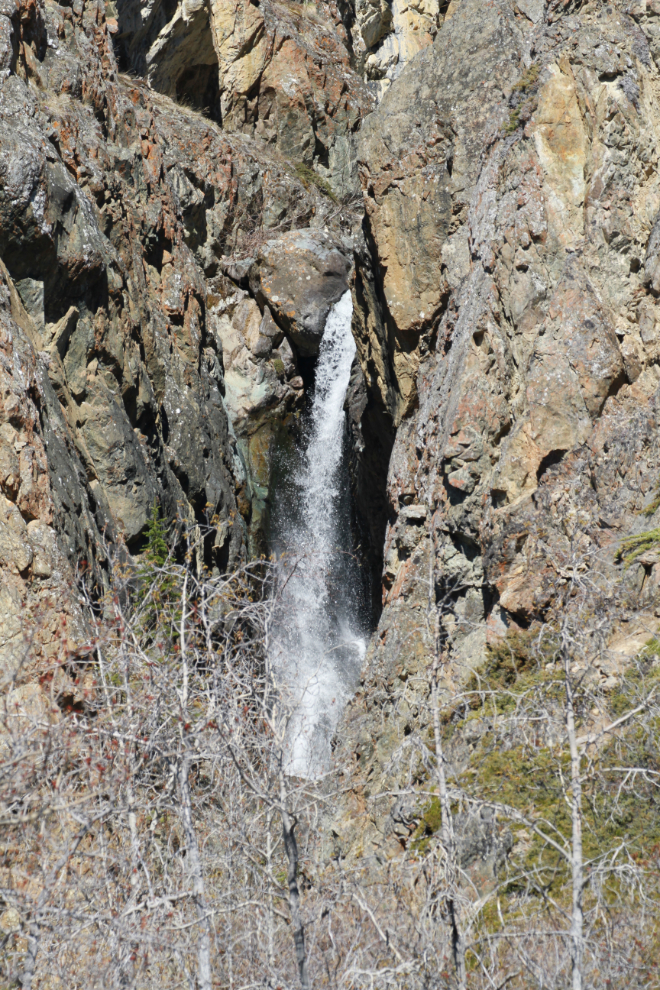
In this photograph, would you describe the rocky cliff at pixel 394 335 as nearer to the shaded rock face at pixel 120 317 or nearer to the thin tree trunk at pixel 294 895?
the shaded rock face at pixel 120 317

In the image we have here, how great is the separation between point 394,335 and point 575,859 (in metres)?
13.1

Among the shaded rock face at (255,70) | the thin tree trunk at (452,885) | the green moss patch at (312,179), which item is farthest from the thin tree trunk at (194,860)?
the shaded rock face at (255,70)

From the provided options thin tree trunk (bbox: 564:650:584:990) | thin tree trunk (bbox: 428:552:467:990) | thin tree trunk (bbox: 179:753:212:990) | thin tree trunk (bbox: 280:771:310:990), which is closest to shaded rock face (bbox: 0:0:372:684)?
thin tree trunk (bbox: 179:753:212:990)

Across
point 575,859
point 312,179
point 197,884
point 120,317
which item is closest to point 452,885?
point 575,859

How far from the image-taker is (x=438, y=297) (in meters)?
16.9

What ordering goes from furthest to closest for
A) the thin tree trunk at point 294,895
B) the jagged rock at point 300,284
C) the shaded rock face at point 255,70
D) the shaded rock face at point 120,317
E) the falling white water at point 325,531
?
the shaded rock face at point 255,70
the jagged rock at point 300,284
the falling white water at point 325,531
the shaded rock face at point 120,317
the thin tree trunk at point 294,895

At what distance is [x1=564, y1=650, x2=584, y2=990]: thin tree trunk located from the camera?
18.0 ft

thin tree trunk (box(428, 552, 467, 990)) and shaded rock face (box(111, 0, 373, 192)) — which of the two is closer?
thin tree trunk (box(428, 552, 467, 990))

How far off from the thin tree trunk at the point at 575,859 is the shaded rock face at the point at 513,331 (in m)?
4.26

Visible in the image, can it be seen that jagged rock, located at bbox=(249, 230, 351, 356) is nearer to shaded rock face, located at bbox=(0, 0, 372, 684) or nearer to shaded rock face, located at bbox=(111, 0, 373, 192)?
shaded rock face, located at bbox=(0, 0, 372, 684)

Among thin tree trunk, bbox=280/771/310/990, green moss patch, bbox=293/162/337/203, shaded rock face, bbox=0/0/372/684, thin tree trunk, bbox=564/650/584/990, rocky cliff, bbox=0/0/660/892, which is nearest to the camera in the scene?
thin tree trunk, bbox=564/650/584/990

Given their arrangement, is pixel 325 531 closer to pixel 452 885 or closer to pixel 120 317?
pixel 120 317

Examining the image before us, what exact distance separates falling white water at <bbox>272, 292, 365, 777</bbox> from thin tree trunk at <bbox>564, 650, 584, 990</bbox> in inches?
603

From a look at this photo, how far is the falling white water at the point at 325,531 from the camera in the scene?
22.3 meters
